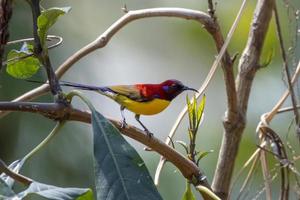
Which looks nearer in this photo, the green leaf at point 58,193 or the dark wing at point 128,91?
the green leaf at point 58,193

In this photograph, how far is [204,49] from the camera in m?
2.21

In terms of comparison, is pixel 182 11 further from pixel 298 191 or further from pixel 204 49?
pixel 204 49

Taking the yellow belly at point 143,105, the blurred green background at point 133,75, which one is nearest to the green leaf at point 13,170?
the yellow belly at point 143,105

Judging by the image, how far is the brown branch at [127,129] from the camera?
25.0 inches

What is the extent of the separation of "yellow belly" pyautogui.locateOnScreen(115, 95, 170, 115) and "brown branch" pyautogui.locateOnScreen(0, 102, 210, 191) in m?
0.52

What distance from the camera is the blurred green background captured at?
199 centimetres

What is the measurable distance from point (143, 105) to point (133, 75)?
86 centimetres

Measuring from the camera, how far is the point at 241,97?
1132 millimetres

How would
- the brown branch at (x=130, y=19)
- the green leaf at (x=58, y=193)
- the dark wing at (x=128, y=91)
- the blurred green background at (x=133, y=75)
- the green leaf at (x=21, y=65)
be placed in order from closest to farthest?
the green leaf at (x=58, y=193), the green leaf at (x=21, y=65), the brown branch at (x=130, y=19), the dark wing at (x=128, y=91), the blurred green background at (x=133, y=75)

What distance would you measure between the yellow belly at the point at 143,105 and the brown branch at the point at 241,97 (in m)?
0.23

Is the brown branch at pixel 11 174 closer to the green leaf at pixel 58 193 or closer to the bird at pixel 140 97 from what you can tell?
the green leaf at pixel 58 193

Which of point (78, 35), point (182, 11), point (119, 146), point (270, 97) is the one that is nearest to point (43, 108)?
point (119, 146)

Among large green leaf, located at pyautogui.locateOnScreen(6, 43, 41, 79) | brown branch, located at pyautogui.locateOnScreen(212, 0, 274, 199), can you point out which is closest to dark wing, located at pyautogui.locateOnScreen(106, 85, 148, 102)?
brown branch, located at pyautogui.locateOnScreen(212, 0, 274, 199)

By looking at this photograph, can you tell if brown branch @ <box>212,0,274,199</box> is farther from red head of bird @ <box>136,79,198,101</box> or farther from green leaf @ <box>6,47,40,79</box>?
green leaf @ <box>6,47,40,79</box>
